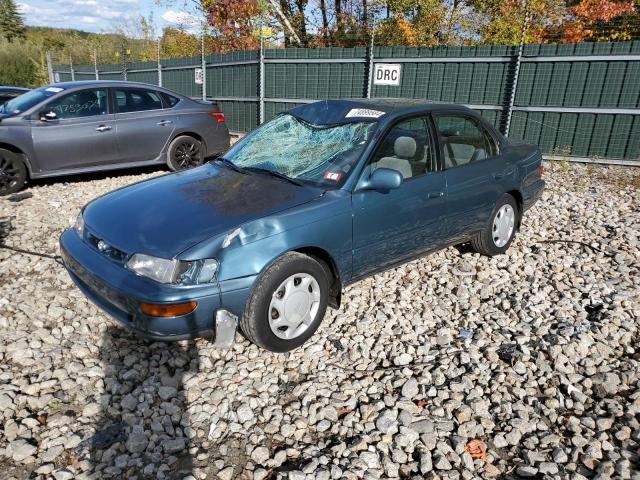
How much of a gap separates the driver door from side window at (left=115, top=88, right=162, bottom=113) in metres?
5.29

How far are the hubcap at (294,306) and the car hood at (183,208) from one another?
19.6 inches

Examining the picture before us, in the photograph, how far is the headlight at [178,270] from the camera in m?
2.69

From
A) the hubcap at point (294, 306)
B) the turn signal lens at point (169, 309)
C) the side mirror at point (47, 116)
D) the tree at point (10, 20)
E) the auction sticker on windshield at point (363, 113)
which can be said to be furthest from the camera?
the tree at point (10, 20)

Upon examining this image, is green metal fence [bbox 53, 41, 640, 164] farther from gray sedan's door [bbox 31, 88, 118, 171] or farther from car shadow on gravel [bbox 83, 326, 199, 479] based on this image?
car shadow on gravel [bbox 83, 326, 199, 479]

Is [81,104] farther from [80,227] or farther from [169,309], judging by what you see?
[169,309]

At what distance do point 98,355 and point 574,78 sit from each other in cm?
935

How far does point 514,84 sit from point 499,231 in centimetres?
575

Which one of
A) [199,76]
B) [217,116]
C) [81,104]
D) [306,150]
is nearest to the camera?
[306,150]

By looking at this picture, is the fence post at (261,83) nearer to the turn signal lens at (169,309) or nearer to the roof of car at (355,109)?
the roof of car at (355,109)

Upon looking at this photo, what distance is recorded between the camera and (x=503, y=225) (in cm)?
486

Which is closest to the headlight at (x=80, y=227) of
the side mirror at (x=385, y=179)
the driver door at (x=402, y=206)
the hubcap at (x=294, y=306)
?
the hubcap at (x=294, y=306)

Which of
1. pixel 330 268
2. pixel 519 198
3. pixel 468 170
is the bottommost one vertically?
pixel 330 268

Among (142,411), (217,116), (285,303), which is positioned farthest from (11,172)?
(285,303)

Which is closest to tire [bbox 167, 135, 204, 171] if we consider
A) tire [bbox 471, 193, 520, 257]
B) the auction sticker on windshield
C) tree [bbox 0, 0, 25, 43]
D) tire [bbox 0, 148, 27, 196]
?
tire [bbox 0, 148, 27, 196]
